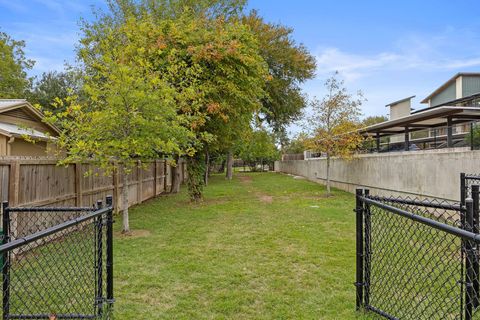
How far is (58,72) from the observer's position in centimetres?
2609

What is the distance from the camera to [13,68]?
2600 centimetres

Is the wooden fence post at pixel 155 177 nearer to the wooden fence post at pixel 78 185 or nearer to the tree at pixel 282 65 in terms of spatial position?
the wooden fence post at pixel 78 185

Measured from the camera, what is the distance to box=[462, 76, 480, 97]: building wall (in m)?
21.1

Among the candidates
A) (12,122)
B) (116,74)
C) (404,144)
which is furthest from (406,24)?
(12,122)

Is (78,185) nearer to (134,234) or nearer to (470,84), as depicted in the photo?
(134,234)

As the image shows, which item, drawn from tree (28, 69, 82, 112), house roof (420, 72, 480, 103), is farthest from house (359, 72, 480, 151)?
tree (28, 69, 82, 112)

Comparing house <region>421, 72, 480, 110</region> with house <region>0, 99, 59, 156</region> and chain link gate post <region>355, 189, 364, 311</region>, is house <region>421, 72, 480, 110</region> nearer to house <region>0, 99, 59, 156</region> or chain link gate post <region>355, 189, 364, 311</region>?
chain link gate post <region>355, 189, 364, 311</region>

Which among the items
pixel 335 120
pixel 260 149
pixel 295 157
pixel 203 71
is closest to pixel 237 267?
pixel 203 71

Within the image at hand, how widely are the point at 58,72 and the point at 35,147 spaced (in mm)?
14849

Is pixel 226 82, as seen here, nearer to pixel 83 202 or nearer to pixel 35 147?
pixel 83 202

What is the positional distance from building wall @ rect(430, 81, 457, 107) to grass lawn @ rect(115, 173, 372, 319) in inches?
704

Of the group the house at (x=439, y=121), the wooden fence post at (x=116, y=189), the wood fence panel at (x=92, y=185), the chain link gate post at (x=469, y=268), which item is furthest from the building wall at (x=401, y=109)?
the chain link gate post at (x=469, y=268)

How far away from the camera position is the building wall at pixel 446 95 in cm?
2227

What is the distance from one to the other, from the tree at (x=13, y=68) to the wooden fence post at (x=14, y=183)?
75.8ft
